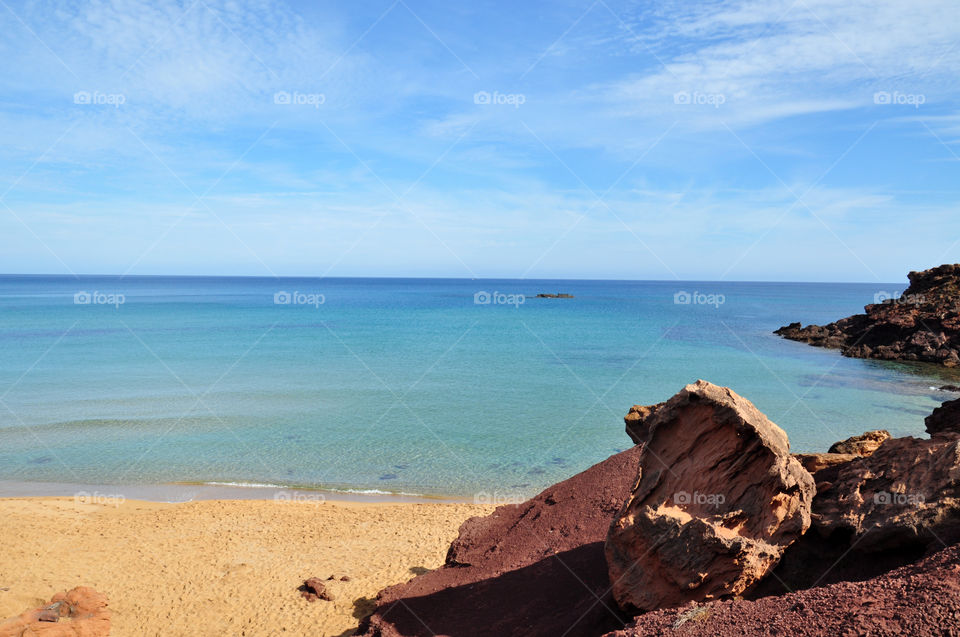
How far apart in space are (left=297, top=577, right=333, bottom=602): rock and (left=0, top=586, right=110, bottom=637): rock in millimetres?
3331

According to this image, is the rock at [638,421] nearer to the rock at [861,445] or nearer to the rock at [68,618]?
the rock at [861,445]

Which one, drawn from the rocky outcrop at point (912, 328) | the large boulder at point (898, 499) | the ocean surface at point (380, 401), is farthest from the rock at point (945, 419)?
the rocky outcrop at point (912, 328)

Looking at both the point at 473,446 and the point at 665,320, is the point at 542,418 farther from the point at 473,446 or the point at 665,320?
the point at 665,320

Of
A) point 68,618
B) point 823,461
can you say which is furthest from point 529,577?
point 68,618

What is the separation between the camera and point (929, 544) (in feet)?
19.7

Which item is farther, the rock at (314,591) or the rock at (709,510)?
the rock at (314,591)

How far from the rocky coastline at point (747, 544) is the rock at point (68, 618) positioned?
535 centimetres

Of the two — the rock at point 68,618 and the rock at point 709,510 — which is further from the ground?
the rock at point 709,510

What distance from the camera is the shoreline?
1759cm

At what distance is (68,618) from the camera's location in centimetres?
999

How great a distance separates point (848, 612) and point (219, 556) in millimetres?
12641

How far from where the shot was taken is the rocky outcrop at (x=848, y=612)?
466 centimetres

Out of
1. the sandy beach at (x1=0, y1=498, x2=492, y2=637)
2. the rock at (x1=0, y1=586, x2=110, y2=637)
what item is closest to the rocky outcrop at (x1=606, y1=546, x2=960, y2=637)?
the sandy beach at (x1=0, y1=498, x2=492, y2=637)

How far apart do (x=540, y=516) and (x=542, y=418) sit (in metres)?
16.3
